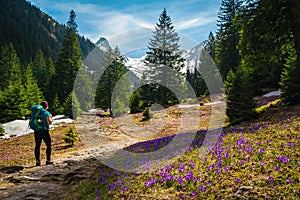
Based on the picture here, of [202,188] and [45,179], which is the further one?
[45,179]

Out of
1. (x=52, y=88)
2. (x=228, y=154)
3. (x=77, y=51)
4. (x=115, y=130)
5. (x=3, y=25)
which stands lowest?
(x=115, y=130)

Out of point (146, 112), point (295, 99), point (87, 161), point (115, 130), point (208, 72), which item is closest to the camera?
point (87, 161)

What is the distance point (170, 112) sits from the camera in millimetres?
26156

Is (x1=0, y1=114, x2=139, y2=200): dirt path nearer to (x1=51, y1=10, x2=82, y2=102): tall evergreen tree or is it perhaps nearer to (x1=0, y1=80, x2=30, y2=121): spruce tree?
(x1=0, y1=80, x2=30, y2=121): spruce tree

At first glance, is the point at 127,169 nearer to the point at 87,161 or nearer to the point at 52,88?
the point at 87,161

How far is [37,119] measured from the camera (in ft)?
33.2

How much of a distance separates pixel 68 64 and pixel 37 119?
48246 millimetres

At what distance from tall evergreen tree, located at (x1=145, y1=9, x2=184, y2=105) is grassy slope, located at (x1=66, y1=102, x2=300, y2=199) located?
3150 cm

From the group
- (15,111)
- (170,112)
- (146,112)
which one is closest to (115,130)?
(146,112)

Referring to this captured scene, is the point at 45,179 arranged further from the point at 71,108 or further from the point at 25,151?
the point at 71,108

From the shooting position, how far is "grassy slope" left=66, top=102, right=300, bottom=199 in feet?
16.5

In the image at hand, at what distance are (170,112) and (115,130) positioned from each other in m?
6.87

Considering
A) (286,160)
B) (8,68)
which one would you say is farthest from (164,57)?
(8,68)

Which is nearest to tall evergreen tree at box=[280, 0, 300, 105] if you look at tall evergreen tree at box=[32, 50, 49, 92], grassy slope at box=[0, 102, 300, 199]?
grassy slope at box=[0, 102, 300, 199]
